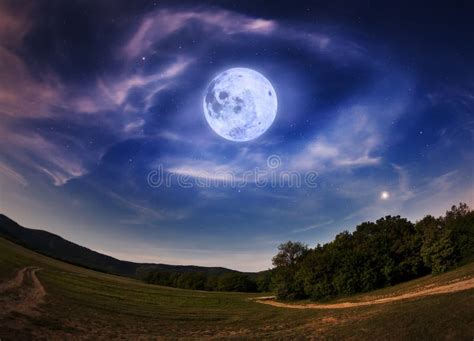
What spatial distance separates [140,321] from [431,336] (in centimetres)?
3271

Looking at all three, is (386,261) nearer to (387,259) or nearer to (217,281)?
(387,259)

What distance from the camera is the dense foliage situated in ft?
170

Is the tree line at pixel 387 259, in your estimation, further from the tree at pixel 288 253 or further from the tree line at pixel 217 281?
the tree line at pixel 217 281

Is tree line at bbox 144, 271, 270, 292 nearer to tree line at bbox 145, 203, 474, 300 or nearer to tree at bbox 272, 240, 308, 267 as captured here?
tree at bbox 272, 240, 308, 267

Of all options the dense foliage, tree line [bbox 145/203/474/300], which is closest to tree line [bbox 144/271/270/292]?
tree line [bbox 145/203/474/300]

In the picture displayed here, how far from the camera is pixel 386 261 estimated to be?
189 feet

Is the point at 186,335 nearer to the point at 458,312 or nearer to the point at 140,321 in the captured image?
the point at 140,321

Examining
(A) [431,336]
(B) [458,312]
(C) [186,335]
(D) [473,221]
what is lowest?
(C) [186,335]

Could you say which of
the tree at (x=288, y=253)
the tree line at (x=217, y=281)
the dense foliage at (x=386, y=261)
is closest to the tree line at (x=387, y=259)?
the dense foliage at (x=386, y=261)

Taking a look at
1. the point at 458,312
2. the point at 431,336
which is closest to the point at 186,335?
the point at 431,336

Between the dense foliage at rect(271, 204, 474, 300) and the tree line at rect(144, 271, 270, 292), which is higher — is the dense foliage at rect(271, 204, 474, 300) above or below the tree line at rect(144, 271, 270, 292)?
above

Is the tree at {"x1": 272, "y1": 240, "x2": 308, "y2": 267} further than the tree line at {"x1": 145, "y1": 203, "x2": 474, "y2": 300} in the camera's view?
Yes

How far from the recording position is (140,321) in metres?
36.5

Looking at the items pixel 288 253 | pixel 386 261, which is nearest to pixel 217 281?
pixel 288 253
